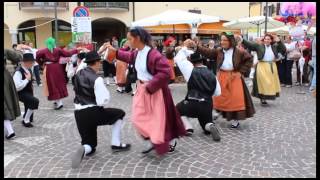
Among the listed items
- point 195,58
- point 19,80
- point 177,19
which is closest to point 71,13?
point 177,19

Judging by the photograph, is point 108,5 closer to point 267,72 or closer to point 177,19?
point 177,19

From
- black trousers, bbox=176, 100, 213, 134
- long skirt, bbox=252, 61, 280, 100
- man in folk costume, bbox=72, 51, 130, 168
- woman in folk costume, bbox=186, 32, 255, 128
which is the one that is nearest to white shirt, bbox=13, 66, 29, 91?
man in folk costume, bbox=72, 51, 130, 168

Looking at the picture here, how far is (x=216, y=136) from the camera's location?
229 inches

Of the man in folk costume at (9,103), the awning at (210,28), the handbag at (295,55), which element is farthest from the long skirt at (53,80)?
the awning at (210,28)

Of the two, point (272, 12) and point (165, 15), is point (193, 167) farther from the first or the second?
point (272, 12)

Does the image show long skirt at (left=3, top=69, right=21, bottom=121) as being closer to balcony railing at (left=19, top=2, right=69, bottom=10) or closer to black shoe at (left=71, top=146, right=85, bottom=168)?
black shoe at (left=71, top=146, right=85, bottom=168)

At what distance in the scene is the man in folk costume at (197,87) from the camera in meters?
5.85

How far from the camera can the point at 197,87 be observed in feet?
19.5

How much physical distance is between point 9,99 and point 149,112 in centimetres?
243

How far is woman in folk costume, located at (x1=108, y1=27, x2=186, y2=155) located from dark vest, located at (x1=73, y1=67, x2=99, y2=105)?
0.53 metres

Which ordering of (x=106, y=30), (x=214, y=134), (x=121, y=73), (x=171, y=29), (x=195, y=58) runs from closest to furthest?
(x=214, y=134) → (x=195, y=58) → (x=121, y=73) → (x=171, y=29) → (x=106, y=30)

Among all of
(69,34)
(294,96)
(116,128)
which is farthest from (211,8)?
(116,128)

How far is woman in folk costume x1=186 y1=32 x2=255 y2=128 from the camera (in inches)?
254

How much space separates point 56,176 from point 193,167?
1.55 m
